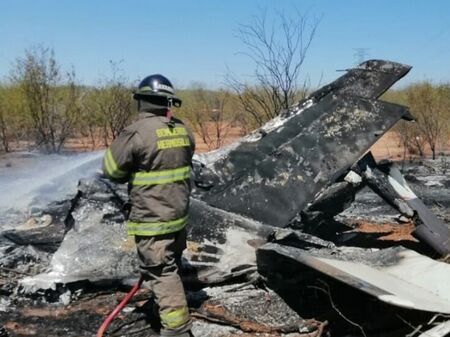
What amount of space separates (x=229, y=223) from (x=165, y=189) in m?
1.20

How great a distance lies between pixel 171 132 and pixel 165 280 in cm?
99

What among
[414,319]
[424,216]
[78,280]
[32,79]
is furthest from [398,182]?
[32,79]

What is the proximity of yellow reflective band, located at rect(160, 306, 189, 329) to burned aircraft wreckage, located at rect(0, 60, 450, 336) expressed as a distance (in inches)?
31.0

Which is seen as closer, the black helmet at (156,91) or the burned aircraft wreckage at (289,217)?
the black helmet at (156,91)

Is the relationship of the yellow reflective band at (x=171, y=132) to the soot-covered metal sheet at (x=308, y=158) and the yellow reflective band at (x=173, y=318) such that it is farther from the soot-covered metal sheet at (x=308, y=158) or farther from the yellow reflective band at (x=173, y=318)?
the soot-covered metal sheet at (x=308, y=158)

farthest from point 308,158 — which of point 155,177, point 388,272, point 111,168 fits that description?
point 111,168

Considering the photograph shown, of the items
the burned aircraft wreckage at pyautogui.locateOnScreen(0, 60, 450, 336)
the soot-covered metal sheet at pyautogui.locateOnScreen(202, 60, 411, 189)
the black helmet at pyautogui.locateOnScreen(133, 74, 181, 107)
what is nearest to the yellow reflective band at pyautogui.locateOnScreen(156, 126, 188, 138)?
the black helmet at pyautogui.locateOnScreen(133, 74, 181, 107)

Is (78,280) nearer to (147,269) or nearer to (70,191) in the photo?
(147,269)

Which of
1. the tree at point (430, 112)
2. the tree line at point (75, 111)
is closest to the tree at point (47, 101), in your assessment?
the tree line at point (75, 111)

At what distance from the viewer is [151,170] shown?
361 centimetres

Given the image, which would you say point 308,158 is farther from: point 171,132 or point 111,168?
point 111,168

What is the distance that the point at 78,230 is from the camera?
4691mm

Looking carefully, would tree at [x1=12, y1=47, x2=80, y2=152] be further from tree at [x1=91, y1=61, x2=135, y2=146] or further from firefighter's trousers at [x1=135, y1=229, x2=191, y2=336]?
firefighter's trousers at [x1=135, y1=229, x2=191, y2=336]

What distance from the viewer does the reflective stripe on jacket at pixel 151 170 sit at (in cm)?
357
